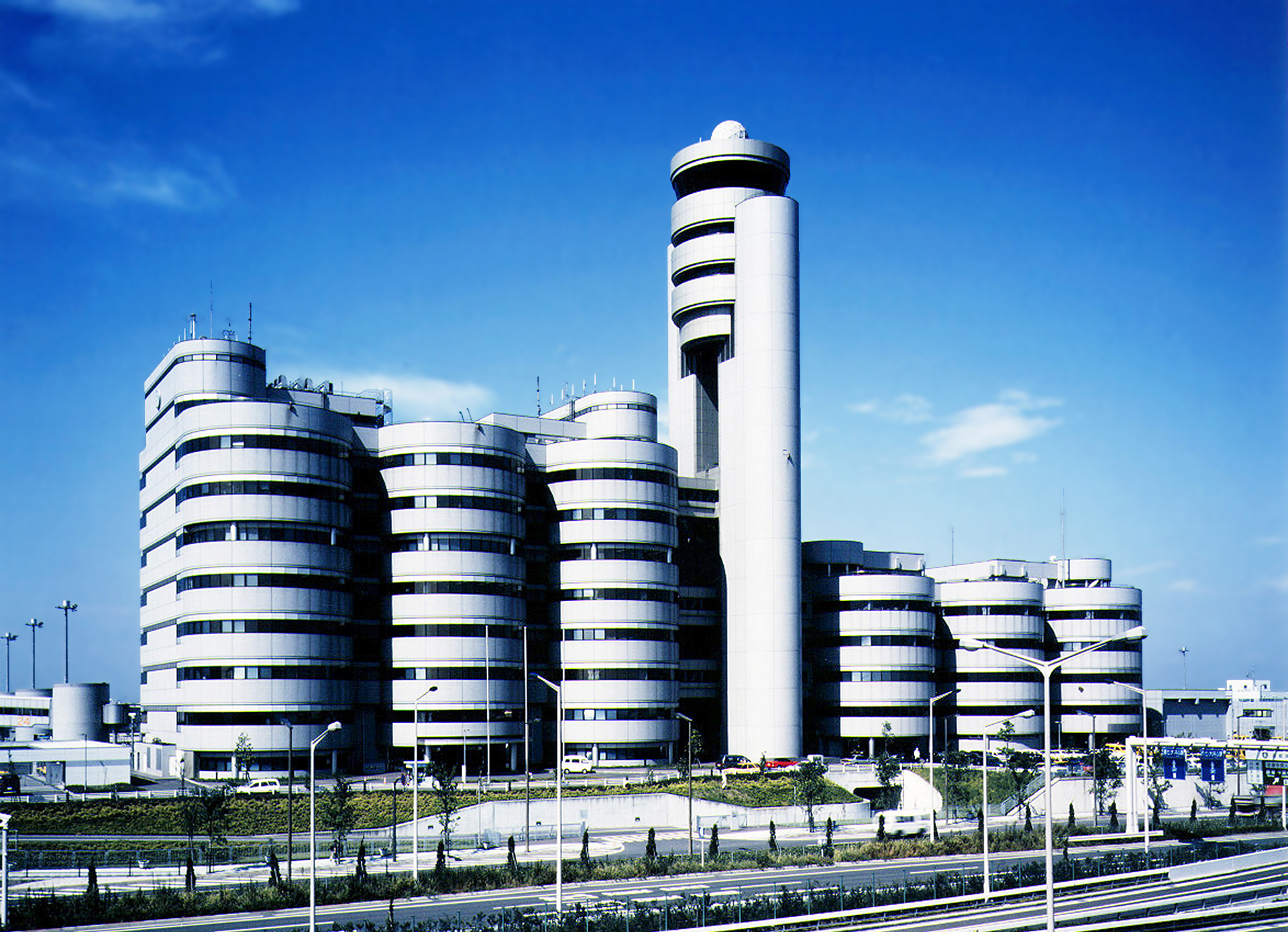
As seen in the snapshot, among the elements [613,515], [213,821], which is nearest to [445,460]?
[613,515]

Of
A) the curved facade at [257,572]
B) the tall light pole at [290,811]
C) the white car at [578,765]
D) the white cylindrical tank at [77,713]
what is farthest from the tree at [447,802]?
the white cylindrical tank at [77,713]

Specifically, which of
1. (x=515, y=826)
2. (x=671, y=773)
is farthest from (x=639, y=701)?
(x=515, y=826)

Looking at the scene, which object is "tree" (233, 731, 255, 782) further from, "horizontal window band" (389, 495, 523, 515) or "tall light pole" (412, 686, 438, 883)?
"horizontal window band" (389, 495, 523, 515)

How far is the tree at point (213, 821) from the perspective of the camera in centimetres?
6814

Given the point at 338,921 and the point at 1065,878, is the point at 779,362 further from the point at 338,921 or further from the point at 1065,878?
the point at 338,921

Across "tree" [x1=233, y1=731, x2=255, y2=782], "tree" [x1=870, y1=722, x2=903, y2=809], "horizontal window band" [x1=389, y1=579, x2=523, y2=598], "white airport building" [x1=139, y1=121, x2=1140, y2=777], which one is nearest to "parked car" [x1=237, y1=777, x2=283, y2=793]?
"tree" [x1=233, y1=731, x2=255, y2=782]

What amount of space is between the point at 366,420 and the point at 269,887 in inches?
2931

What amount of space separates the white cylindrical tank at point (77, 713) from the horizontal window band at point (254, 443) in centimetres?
4737

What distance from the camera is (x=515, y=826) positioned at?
274 ft

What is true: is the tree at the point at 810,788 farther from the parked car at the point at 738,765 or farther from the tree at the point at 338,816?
the tree at the point at 338,816

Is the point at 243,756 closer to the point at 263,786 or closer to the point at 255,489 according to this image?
the point at 263,786

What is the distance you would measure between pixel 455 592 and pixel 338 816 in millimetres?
39281

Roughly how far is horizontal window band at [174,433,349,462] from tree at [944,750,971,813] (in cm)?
5790

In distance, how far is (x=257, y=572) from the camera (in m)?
100
